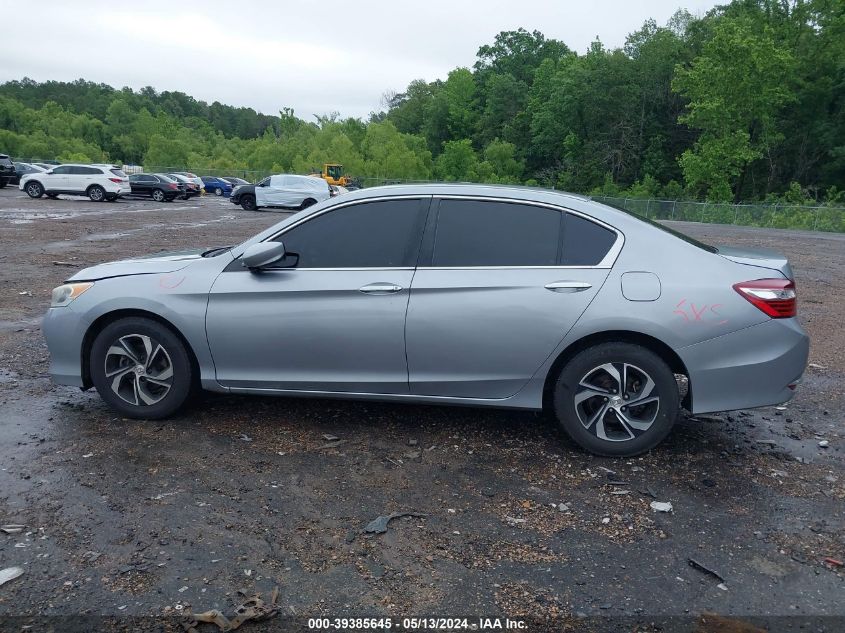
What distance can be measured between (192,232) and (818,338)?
1619 cm

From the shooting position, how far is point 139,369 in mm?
4730

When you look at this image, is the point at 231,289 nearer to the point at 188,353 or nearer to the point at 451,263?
the point at 188,353

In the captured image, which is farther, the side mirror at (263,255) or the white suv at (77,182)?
the white suv at (77,182)

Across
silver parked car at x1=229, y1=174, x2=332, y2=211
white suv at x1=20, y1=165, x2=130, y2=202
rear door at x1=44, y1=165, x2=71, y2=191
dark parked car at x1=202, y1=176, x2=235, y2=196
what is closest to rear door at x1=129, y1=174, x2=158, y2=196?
white suv at x1=20, y1=165, x2=130, y2=202

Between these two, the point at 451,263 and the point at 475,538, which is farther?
the point at 451,263

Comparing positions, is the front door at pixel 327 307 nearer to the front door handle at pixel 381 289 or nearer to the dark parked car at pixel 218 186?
the front door handle at pixel 381 289

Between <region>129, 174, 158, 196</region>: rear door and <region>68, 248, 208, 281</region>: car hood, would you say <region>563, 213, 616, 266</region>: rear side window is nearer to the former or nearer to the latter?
<region>68, 248, 208, 281</region>: car hood

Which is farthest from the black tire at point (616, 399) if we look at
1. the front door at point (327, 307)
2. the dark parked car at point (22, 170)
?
the dark parked car at point (22, 170)

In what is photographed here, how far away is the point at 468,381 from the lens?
4.40m

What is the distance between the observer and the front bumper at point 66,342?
15.6 ft

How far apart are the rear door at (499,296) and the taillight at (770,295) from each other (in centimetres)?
83

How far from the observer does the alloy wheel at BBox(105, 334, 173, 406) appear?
470 cm

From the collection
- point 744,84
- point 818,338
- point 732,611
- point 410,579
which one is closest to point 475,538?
point 410,579

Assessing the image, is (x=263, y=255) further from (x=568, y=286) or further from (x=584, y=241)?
(x=584, y=241)
